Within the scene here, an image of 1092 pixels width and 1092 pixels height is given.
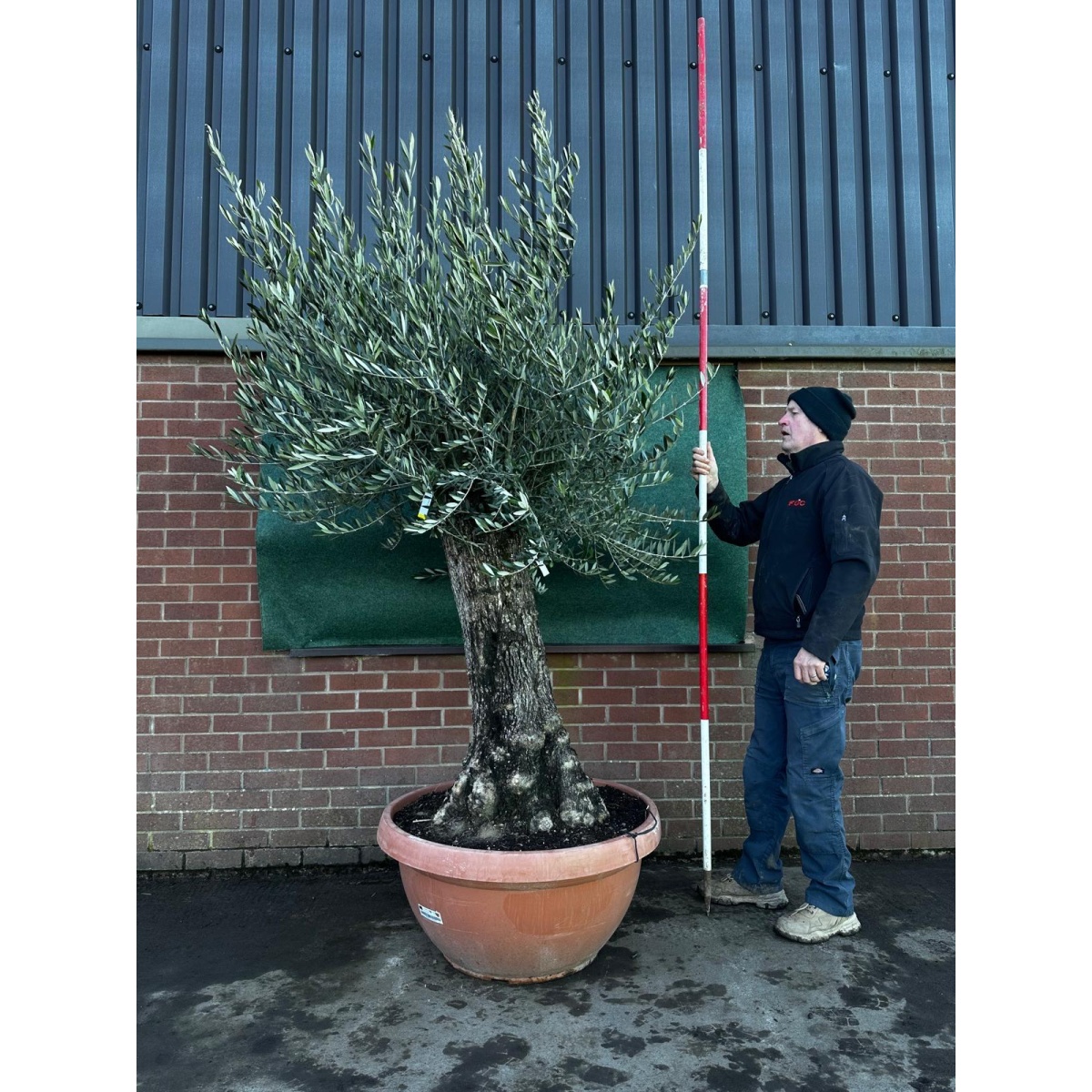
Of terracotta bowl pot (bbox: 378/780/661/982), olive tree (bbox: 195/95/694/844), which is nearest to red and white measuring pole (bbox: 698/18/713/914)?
olive tree (bbox: 195/95/694/844)

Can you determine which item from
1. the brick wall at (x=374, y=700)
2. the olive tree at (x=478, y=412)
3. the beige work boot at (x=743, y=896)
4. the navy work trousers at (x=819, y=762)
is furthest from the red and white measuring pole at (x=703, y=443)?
the brick wall at (x=374, y=700)

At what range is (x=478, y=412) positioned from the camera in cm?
283

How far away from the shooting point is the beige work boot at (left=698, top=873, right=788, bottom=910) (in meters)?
3.75

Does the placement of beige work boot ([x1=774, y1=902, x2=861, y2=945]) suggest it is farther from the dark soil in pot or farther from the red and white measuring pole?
the dark soil in pot

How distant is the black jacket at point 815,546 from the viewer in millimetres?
3314

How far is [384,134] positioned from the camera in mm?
4422

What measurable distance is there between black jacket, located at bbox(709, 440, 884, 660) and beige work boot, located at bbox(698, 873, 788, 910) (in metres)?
1.20

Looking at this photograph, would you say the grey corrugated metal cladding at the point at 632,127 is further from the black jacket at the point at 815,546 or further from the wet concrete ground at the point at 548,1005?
the wet concrete ground at the point at 548,1005

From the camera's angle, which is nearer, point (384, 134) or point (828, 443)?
point (828, 443)

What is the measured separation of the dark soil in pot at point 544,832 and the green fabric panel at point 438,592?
0.93 metres

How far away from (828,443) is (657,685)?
5.02 feet

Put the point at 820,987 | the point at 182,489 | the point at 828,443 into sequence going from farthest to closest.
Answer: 1. the point at 182,489
2. the point at 828,443
3. the point at 820,987

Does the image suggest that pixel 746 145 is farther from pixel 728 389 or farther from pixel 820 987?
pixel 820 987

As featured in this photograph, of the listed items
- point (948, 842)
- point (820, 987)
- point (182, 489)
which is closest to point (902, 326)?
point (948, 842)
